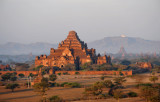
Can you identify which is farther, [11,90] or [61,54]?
[61,54]

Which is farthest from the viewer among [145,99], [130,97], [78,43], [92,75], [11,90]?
[78,43]

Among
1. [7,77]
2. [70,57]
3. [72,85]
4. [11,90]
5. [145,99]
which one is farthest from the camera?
[70,57]

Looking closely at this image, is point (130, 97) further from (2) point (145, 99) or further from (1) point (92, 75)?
(1) point (92, 75)

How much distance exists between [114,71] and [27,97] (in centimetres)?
3525

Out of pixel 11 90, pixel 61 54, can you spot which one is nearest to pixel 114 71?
pixel 61 54

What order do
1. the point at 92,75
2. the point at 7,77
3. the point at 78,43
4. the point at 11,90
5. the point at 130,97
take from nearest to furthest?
1. the point at 130,97
2. the point at 11,90
3. the point at 7,77
4. the point at 92,75
5. the point at 78,43

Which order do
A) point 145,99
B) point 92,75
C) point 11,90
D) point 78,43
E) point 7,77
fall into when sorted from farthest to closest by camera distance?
point 78,43 < point 92,75 < point 7,77 < point 11,90 < point 145,99

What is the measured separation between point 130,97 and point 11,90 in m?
17.7

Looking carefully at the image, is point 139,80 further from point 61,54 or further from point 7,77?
point 61,54

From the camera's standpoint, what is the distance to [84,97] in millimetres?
33656

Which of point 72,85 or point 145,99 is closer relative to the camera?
point 145,99

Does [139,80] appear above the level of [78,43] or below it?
below

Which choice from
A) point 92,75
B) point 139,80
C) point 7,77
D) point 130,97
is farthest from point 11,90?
point 92,75

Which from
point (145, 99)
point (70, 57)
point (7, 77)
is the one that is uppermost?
point (70, 57)
